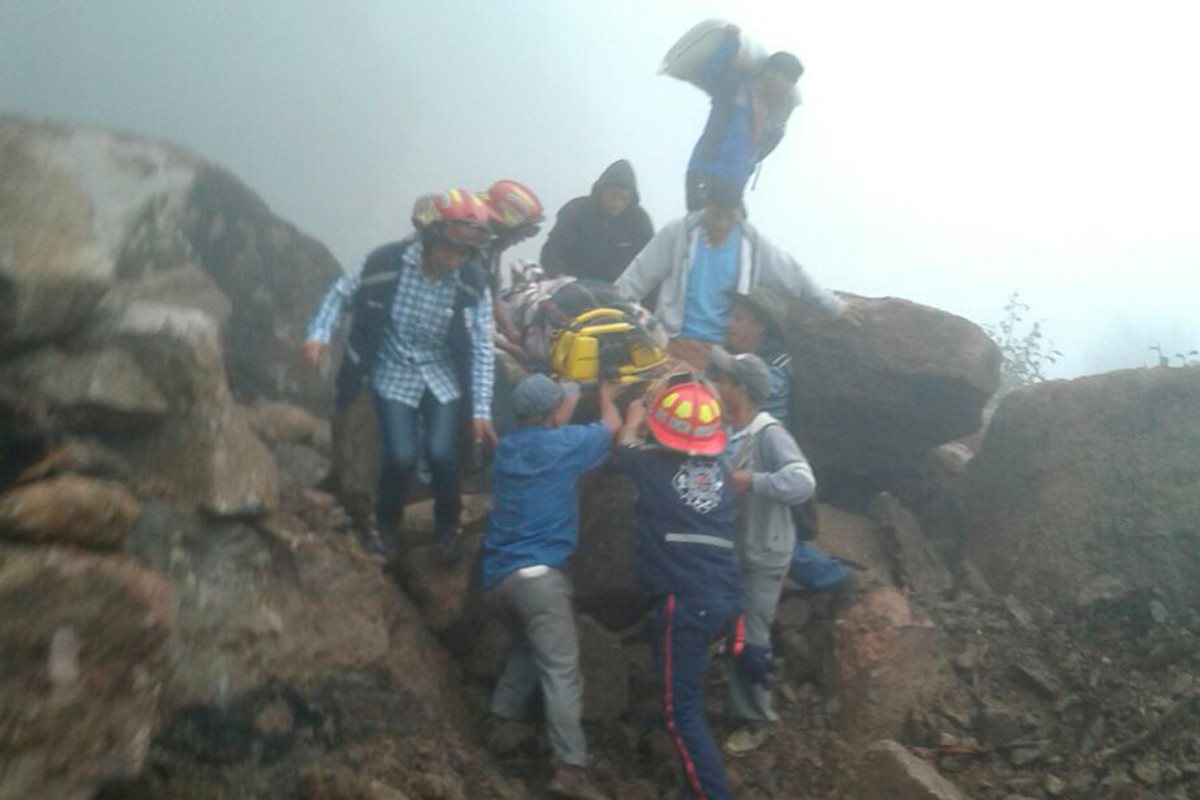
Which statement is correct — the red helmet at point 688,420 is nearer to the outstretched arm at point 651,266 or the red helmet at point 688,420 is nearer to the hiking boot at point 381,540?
the outstretched arm at point 651,266

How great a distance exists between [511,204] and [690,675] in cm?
314

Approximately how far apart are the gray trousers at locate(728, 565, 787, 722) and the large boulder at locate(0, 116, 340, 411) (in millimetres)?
3325

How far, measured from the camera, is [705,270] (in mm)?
6676

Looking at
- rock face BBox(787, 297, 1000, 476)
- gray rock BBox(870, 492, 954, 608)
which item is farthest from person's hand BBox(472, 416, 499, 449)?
gray rock BBox(870, 492, 954, 608)

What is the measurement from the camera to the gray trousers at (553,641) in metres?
5.05

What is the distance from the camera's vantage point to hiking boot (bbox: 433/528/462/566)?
5.93m

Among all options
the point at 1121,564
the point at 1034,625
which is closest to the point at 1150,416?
the point at 1121,564

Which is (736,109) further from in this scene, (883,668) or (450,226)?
(883,668)

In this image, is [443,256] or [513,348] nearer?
[443,256]

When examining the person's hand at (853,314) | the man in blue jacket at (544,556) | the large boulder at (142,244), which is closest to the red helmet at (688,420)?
the man in blue jacket at (544,556)

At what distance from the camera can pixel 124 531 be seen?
431 cm

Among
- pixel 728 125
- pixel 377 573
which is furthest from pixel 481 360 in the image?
pixel 728 125

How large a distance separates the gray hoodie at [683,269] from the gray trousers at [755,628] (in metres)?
1.79

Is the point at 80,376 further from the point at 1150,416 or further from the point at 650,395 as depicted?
the point at 1150,416
